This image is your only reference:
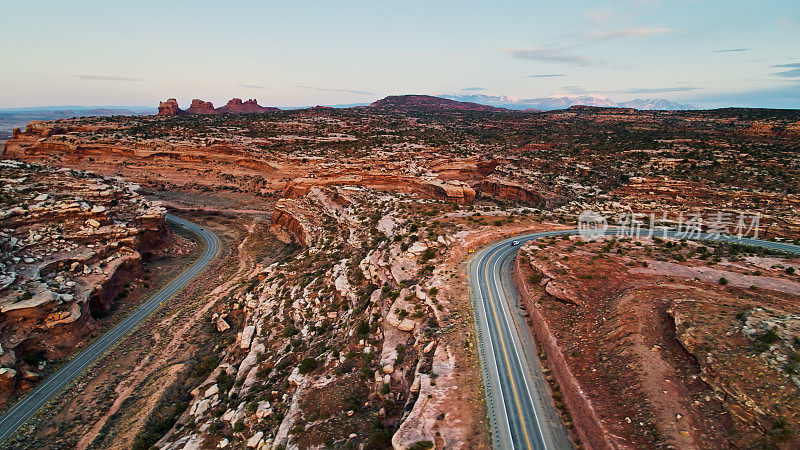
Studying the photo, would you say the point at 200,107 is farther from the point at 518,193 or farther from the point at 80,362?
the point at 80,362

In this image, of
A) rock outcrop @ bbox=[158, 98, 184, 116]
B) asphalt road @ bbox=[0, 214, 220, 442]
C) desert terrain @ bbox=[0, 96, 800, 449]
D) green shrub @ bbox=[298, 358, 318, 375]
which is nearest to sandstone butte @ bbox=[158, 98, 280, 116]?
rock outcrop @ bbox=[158, 98, 184, 116]

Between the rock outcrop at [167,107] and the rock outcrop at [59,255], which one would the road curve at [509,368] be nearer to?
the rock outcrop at [59,255]

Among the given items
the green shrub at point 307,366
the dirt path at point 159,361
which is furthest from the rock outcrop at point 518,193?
the green shrub at point 307,366

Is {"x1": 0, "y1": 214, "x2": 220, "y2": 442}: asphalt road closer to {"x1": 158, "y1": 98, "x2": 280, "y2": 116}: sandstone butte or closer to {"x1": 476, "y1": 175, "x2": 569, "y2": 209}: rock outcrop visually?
{"x1": 476, "y1": 175, "x2": 569, "y2": 209}: rock outcrop

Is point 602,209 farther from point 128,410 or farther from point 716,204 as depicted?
point 128,410

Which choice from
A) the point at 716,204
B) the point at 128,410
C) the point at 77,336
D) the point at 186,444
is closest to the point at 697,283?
the point at 716,204
